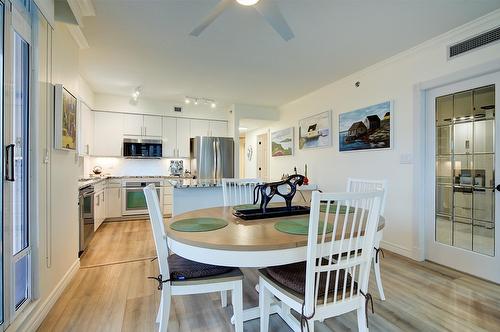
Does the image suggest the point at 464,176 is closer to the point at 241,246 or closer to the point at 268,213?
the point at 268,213

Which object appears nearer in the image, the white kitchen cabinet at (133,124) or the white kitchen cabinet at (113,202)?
the white kitchen cabinet at (113,202)

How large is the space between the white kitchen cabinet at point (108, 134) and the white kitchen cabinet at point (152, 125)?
1.57 feet

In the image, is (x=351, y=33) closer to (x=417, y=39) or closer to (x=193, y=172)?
(x=417, y=39)

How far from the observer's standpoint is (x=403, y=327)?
1654mm

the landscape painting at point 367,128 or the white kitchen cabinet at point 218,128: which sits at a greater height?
the white kitchen cabinet at point 218,128

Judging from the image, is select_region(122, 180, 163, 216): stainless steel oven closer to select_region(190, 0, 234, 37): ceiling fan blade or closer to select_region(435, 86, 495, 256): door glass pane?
select_region(190, 0, 234, 37): ceiling fan blade

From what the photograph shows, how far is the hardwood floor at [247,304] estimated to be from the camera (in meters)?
1.68

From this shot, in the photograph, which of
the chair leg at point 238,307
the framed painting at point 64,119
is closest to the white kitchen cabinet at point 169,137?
the framed painting at point 64,119

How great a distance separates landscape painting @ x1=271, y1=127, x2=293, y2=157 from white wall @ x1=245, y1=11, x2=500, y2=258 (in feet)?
4.22

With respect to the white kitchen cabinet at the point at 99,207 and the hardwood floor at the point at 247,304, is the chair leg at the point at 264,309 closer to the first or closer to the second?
the hardwood floor at the point at 247,304

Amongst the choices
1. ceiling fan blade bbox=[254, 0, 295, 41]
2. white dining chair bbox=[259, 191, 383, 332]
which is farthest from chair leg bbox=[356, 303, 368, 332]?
ceiling fan blade bbox=[254, 0, 295, 41]

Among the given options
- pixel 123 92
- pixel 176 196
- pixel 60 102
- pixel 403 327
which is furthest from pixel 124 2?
pixel 403 327

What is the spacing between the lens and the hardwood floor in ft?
5.52

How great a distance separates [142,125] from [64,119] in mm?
3194
